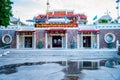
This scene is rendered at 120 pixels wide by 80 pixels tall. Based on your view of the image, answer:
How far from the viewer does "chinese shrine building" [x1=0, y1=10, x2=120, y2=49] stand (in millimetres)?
33531

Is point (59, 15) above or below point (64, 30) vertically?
above

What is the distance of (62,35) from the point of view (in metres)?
34.0

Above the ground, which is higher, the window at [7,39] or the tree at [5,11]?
the tree at [5,11]

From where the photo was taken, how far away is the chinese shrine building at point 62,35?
33.5 m

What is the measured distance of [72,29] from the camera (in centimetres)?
3359

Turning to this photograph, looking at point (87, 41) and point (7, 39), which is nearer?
point (7, 39)

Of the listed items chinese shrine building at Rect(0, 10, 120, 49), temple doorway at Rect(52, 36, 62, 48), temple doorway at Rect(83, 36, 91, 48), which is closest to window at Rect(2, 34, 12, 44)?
chinese shrine building at Rect(0, 10, 120, 49)

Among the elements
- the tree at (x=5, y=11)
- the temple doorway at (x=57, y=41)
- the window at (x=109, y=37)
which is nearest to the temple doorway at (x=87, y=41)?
the window at (x=109, y=37)

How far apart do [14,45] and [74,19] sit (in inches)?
456

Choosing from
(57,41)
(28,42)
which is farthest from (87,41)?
(28,42)

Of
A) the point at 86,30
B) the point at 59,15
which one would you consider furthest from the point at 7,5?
A: the point at 59,15

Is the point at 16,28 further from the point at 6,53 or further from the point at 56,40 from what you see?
the point at 6,53

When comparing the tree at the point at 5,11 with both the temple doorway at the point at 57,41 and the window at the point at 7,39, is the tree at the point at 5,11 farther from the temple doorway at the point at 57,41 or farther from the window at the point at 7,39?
the temple doorway at the point at 57,41

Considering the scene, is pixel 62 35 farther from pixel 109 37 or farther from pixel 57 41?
pixel 109 37
